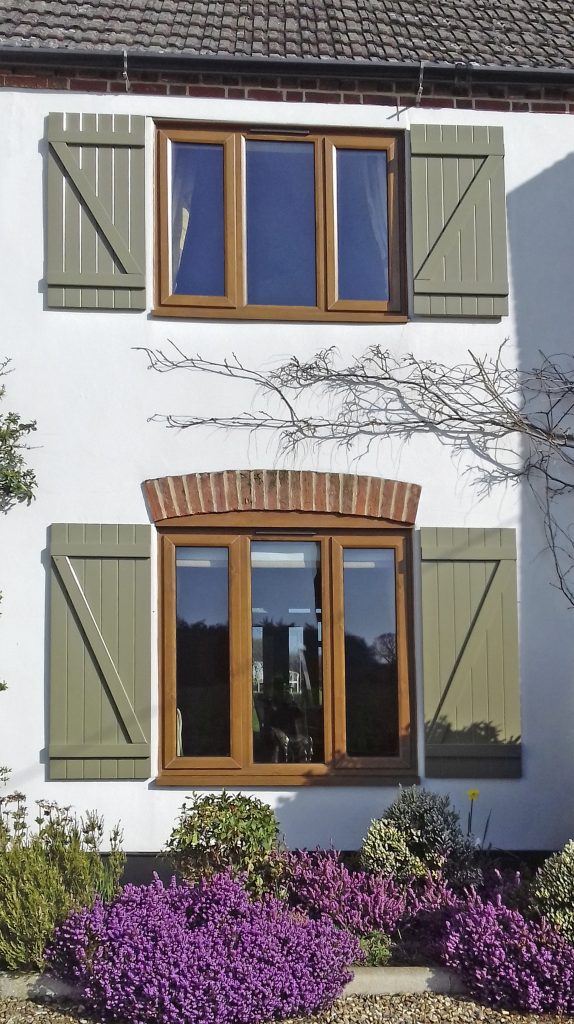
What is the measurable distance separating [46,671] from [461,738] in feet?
8.38

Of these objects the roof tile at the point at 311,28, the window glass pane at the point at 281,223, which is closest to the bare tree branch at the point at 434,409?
the window glass pane at the point at 281,223

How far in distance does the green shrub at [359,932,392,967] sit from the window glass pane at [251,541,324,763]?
1.24 metres

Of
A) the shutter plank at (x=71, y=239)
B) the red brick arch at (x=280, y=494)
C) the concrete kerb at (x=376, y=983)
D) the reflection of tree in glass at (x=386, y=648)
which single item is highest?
the shutter plank at (x=71, y=239)

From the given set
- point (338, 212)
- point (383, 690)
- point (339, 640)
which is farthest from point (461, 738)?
point (338, 212)

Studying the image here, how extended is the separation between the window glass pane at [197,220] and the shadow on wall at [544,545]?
1.90 meters

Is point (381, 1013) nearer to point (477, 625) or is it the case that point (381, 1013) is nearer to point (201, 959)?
point (201, 959)

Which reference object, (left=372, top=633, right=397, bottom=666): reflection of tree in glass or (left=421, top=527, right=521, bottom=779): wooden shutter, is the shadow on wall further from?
(left=372, top=633, right=397, bottom=666): reflection of tree in glass

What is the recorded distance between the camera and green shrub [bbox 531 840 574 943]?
5176mm

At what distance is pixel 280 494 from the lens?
652 centimetres

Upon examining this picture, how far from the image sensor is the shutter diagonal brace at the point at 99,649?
20.7ft

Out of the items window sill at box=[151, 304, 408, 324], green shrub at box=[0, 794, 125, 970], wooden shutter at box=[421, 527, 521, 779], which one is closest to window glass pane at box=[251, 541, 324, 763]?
wooden shutter at box=[421, 527, 521, 779]

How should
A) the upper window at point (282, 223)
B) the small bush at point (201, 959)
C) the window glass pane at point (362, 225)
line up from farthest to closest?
the window glass pane at point (362, 225), the upper window at point (282, 223), the small bush at point (201, 959)

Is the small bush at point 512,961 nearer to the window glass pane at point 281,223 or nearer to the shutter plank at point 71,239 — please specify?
the window glass pane at point 281,223

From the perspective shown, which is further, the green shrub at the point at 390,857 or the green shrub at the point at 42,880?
the green shrub at the point at 390,857
